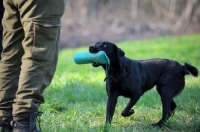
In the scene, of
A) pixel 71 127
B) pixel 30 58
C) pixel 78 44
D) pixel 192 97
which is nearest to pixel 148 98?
pixel 192 97

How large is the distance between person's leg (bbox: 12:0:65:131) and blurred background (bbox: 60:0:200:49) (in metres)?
13.8

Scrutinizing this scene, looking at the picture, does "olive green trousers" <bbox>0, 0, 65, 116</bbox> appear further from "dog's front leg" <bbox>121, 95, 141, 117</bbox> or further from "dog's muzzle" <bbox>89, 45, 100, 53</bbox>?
"dog's front leg" <bbox>121, 95, 141, 117</bbox>

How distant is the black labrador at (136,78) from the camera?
4543 millimetres

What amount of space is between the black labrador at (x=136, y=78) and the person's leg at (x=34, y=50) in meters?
0.98

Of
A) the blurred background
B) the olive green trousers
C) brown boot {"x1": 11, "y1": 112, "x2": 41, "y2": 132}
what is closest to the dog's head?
the olive green trousers

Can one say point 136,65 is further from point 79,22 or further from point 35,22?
point 79,22

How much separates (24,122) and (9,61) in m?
0.58

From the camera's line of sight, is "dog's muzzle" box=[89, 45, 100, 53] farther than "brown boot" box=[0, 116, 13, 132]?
Yes

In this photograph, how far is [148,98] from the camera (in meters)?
Answer: 5.75

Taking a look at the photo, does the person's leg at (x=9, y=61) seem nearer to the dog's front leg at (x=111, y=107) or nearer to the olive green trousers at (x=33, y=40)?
the olive green trousers at (x=33, y=40)

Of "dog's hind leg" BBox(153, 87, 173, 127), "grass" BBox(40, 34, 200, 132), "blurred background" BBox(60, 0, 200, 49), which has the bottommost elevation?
"blurred background" BBox(60, 0, 200, 49)

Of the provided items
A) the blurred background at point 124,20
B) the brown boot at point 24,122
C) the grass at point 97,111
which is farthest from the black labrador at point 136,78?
the blurred background at point 124,20

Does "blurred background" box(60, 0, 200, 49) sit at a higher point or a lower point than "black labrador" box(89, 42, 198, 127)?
lower

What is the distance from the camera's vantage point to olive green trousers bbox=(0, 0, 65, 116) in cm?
330
